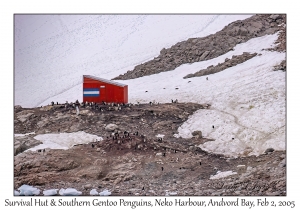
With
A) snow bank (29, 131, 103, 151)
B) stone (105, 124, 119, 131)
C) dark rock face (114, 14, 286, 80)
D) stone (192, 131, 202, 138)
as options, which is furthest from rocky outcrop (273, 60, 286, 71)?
snow bank (29, 131, 103, 151)

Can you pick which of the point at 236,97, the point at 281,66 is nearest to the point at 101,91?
the point at 236,97

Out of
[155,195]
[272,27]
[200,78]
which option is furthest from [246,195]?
[272,27]

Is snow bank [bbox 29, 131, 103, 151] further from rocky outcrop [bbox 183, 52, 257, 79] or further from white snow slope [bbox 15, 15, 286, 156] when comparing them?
rocky outcrop [bbox 183, 52, 257, 79]

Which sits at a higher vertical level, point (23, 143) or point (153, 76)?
point (153, 76)

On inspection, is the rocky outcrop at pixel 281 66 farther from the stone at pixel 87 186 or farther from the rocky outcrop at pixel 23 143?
the stone at pixel 87 186

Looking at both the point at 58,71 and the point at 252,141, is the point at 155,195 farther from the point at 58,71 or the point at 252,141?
the point at 58,71

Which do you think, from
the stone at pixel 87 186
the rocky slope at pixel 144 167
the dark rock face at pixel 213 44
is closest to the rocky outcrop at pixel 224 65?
the dark rock face at pixel 213 44

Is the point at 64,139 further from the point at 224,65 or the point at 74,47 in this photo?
the point at 224,65
